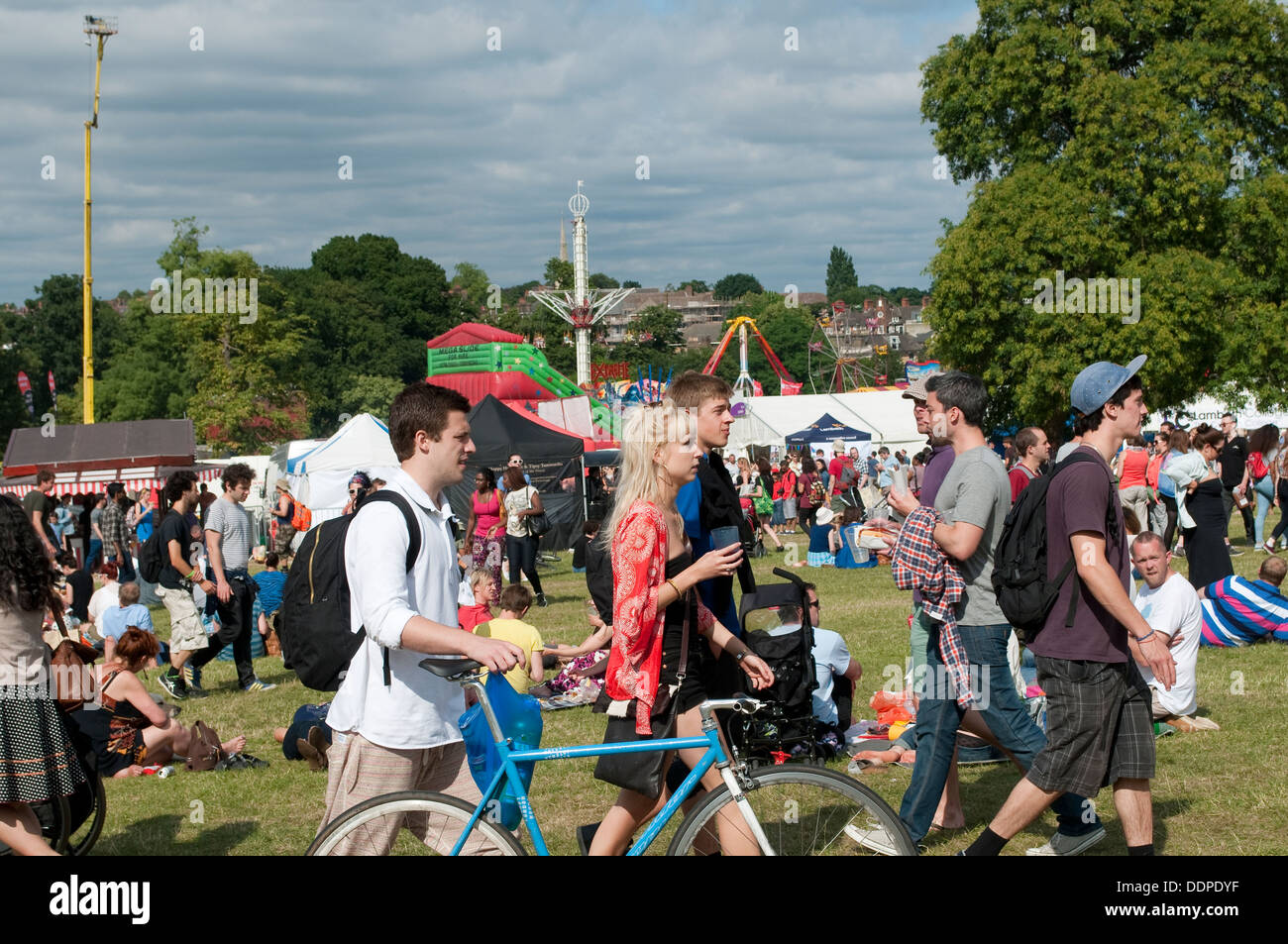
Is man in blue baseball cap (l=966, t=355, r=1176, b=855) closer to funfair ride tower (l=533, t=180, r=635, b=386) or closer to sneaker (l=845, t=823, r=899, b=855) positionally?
sneaker (l=845, t=823, r=899, b=855)

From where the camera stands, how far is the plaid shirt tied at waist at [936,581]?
16.9ft

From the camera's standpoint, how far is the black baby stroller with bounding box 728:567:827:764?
686 centimetres

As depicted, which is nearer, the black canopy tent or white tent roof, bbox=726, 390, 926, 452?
the black canopy tent

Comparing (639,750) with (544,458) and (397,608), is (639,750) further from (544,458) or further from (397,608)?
(544,458)

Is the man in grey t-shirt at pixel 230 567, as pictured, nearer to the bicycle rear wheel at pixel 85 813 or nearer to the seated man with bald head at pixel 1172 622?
the bicycle rear wheel at pixel 85 813

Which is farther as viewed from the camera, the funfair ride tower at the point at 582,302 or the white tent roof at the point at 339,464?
the funfair ride tower at the point at 582,302

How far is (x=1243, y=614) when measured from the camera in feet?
35.6

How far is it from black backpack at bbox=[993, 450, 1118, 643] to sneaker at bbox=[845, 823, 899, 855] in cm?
131

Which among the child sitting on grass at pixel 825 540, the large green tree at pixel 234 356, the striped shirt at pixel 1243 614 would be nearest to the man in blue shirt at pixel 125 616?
the striped shirt at pixel 1243 614

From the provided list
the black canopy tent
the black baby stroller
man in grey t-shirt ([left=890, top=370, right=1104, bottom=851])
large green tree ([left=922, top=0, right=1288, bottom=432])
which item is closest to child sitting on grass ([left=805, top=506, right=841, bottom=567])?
the black canopy tent

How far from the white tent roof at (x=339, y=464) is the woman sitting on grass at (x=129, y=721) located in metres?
17.4

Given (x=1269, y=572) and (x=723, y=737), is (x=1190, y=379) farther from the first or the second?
(x=723, y=737)

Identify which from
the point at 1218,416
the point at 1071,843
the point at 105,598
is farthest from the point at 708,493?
the point at 1218,416
